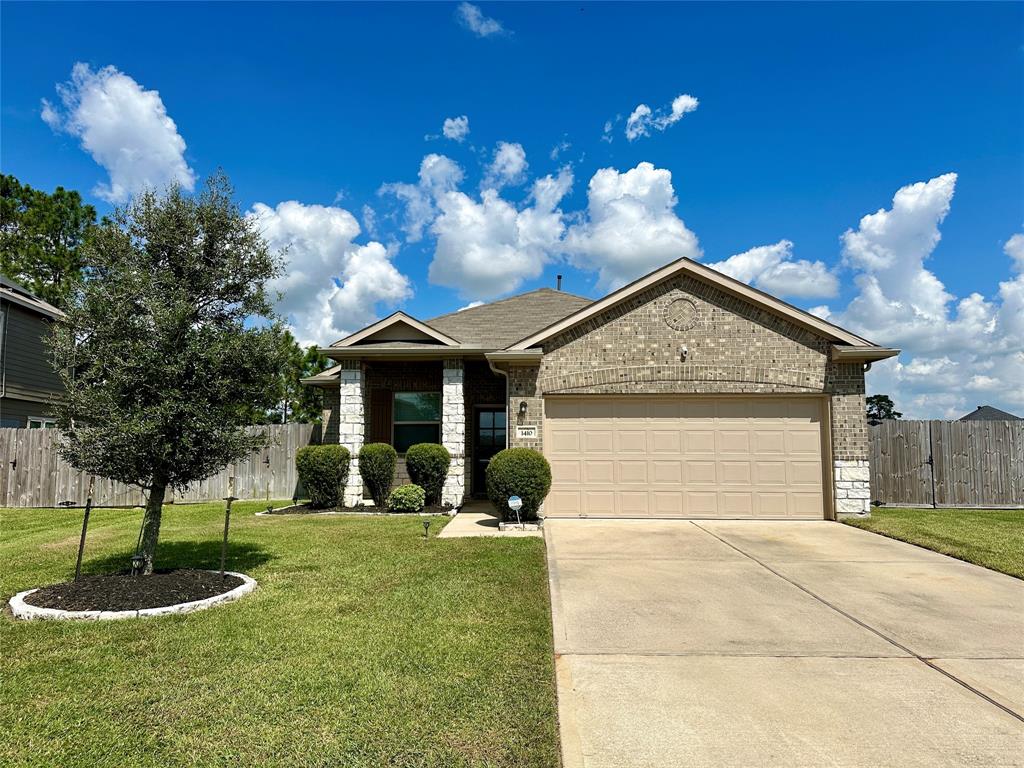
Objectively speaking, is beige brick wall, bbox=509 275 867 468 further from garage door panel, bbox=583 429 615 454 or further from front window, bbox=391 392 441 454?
Answer: front window, bbox=391 392 441 454

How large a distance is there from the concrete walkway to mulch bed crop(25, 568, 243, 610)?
3.81 metres

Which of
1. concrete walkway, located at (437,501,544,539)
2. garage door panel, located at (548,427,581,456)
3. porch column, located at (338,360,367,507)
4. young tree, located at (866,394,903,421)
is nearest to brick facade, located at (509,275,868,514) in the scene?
garage door panel, located at (548,427,581,456)

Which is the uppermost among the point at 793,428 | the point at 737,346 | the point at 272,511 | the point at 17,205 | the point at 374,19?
the point at 17,205

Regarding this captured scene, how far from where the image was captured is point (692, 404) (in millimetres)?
11664

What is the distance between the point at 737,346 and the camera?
11609 millimetres

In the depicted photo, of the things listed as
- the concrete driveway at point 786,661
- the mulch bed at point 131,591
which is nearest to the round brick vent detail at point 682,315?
the concrete driveway at point 786,661

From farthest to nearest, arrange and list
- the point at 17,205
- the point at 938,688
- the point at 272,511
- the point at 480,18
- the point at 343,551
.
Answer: the point at 17,205
the point at 272,511
the point at 480,18
the point at 343,551
the point at 938,688

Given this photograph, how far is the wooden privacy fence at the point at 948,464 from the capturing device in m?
12.9

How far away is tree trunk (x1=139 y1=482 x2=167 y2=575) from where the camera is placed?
20.3 ft

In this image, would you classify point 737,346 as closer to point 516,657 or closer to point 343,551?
point 343,551

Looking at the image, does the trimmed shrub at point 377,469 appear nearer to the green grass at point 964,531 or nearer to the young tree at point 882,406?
the green grass at point 964,531

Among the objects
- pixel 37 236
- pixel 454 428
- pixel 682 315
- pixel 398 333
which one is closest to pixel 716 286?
pixel 682 315

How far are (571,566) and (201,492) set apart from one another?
11340 millimetres

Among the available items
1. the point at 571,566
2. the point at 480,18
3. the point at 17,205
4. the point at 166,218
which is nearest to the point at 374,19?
the point at 480,18
